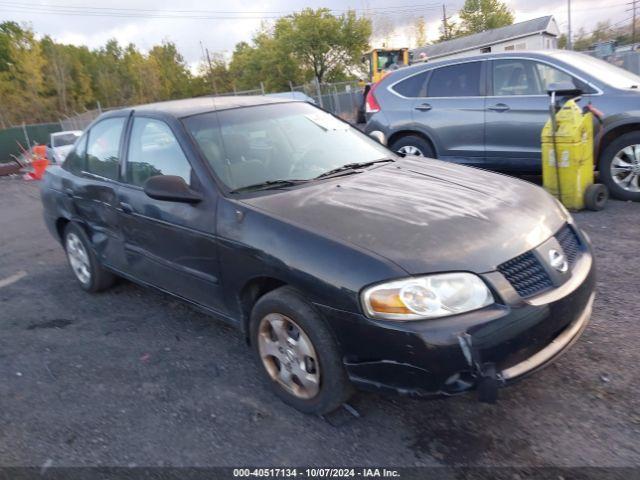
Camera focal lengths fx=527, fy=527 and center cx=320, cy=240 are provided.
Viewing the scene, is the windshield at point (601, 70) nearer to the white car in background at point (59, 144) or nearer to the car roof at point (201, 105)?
the car roof at point (201, 105)

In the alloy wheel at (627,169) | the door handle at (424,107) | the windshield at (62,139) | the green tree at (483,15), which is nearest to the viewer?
the alloy wheel at (627,169)

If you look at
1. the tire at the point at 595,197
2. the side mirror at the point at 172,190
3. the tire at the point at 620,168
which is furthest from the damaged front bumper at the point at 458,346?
the tire at the point at 620,168

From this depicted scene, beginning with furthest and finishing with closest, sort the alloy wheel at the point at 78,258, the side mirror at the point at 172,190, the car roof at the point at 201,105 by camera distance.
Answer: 1. the alloy wheel at the point at 78,258
2. the car roof at the point at 201,105
3. the side mirror at the point at 172,190

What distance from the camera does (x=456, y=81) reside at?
699 cm

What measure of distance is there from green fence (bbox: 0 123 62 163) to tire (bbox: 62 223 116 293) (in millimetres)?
23765

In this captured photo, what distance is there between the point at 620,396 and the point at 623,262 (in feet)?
6.49

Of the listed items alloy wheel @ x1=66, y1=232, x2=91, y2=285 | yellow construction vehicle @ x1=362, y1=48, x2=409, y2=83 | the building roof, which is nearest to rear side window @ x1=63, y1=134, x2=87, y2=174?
alloy wheel @ x1=66, y1=232, x2=91, y2=285

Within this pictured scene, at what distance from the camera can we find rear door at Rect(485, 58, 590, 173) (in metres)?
6.25

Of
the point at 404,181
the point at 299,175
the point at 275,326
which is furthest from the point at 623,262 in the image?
the point at 275,326

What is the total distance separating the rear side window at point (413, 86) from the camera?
7301 millimetres

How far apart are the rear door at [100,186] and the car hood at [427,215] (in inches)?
63.8

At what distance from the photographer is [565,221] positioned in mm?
3020

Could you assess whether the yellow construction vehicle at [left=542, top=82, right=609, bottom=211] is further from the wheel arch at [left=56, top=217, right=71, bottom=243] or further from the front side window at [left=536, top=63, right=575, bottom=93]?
the wheel arch at [left=56, top=217, right=71, bottom=243]

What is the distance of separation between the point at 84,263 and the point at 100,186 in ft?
3.31
